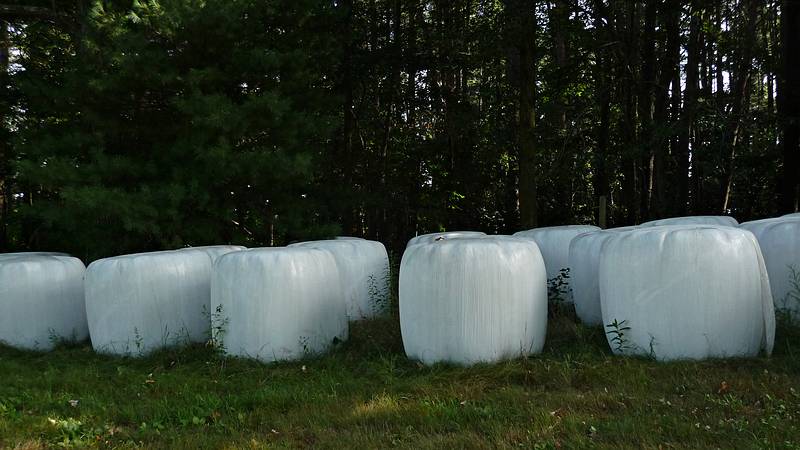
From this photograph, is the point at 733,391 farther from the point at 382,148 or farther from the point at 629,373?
the point at 382,148

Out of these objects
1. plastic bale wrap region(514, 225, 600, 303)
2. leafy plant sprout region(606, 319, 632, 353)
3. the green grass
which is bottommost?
the green grass

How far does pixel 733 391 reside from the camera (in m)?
3.57

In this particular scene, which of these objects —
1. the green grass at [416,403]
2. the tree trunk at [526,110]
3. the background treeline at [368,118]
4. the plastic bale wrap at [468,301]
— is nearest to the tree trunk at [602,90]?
the background treeline at [368,118]

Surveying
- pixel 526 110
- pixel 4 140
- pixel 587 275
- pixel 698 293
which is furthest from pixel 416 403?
pixel 4 140

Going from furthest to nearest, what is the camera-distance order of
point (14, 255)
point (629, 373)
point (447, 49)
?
point (447, 49)
point (14, 255)
point (629, 373)

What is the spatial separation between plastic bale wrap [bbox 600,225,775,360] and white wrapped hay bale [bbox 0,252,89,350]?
199 inches

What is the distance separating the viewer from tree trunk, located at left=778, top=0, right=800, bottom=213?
9.05 m

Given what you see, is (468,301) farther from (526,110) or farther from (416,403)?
(526,110)

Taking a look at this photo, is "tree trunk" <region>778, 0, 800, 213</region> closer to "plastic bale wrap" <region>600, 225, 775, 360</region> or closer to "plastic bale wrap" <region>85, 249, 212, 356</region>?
"plastic bale wrap" <region>600, 225, 775, 360</region>

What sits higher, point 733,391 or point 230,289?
point 230,289

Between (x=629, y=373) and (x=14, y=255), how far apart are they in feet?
21.0

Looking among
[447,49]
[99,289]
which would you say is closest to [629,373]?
[99,289]

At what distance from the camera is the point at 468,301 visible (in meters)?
4.41

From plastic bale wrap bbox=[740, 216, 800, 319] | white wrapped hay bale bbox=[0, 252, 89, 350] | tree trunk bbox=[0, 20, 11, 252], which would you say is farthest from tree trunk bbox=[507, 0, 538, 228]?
tree trunk bbox=[0, 20, 11, 252]
